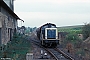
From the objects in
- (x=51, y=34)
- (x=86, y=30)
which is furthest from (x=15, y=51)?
(x=86, y=30)

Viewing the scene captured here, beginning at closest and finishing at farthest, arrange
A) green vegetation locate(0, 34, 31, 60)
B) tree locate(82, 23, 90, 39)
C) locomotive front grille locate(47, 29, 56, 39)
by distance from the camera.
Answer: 1. green vegetation locate(0, 34, 31, 60)
2. locomotive front grille locate(47, 29, 56, 39)
3. tree locate(82, 23, 90, 39)

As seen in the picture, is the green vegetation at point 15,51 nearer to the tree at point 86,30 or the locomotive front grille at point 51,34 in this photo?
the locomotive front grille at point 51,34

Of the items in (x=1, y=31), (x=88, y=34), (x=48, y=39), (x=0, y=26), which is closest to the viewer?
(x=0, y=26)

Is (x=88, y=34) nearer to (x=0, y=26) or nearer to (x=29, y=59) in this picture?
Answer: (x=0, y=26)

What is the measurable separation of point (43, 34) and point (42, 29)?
721mm

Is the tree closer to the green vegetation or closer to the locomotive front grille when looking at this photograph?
the locomotive front grille

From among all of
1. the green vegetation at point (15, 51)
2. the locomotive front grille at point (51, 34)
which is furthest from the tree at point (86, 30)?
the green vegetation at point (15, 51)

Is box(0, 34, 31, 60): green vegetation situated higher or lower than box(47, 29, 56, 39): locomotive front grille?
lower

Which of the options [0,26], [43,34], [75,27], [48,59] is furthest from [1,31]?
[75,27]

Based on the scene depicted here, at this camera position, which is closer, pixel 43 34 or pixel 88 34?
pixel 43 34

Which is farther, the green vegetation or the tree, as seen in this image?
the tree

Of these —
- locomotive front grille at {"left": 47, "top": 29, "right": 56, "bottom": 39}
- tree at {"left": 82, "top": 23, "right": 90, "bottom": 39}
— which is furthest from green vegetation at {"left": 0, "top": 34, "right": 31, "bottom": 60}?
tree at {"left": 82, "top": 23, "right": 90, "bottom": 39}

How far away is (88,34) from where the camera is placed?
4000 centimetres

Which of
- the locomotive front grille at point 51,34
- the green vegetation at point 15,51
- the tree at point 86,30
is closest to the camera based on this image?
the green vegetation at point 15,51
